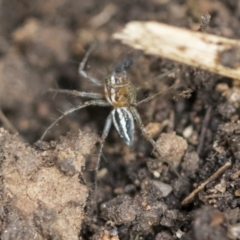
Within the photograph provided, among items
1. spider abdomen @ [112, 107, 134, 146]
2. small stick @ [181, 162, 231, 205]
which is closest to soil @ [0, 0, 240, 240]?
small stick @ [181, 162, 231, 205]

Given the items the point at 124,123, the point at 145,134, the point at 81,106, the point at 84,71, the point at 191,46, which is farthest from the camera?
the point at 84,71

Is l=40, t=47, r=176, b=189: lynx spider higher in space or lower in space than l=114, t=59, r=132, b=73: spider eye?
lower

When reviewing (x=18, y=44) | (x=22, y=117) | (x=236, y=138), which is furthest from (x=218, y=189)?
(x=18, y=44)

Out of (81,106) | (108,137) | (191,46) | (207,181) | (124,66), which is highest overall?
(191,46)

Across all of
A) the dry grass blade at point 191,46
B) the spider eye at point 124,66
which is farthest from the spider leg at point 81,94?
the dry grass blade at point 191,46

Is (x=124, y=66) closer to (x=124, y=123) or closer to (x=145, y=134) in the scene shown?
(x=124, y=123)

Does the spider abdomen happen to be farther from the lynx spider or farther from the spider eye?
the spider eye

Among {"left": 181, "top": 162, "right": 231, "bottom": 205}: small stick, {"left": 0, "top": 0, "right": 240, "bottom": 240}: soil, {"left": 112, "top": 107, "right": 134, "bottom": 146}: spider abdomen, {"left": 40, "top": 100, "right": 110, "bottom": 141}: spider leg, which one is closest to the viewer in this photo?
{"left": 0, "top": 0, "right": 240, "bottom": 240}: soil

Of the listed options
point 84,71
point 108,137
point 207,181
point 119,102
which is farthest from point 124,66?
point 207,181
